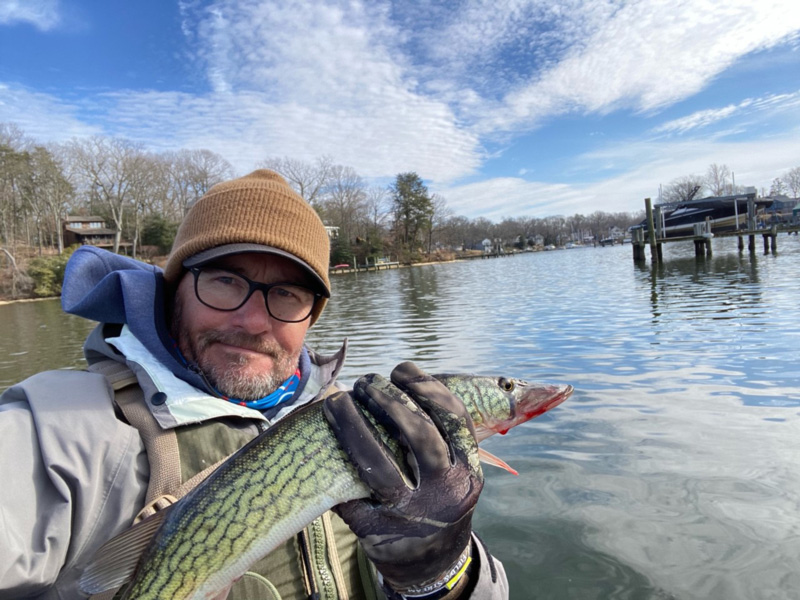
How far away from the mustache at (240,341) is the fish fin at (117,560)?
39.2 inches

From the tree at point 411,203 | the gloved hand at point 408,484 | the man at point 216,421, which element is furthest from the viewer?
the tree at point 411,203

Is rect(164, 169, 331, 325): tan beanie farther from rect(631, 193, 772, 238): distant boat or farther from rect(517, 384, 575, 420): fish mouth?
rect(631, 193, 772, 238): distant boat

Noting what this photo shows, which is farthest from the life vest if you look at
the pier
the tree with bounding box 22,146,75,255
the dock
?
the dock

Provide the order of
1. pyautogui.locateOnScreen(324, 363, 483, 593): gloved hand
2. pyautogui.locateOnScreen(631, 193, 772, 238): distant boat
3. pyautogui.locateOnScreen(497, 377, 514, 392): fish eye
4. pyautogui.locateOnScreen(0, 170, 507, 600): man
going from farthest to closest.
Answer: pyautogui.locateOnScreen(631, 193, 772, 238): distant boat, pyautogui.locateOnScreen(497, 377, 514, 392): fish eye, pyautogui.locateOnScreen(324, 363, 483, 593): gloved hand, pyautogui.locateOnScreen(0, 170, 507, 600): man

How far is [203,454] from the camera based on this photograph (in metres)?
2.08

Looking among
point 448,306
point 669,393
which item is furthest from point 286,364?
point 448,306

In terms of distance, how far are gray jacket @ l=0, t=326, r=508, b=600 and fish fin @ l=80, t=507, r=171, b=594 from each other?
0.30 feet

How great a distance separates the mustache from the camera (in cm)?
256

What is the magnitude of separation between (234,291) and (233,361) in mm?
386

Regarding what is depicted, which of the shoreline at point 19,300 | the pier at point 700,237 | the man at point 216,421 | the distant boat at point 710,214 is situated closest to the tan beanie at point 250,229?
the man at point 216,421

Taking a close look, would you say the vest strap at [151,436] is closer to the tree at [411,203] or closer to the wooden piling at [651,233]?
the wooden piling at [651,233]

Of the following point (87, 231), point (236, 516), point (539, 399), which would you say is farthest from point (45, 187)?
point (539, 399)

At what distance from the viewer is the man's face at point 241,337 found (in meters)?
2.53

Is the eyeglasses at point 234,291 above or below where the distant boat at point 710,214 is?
below
